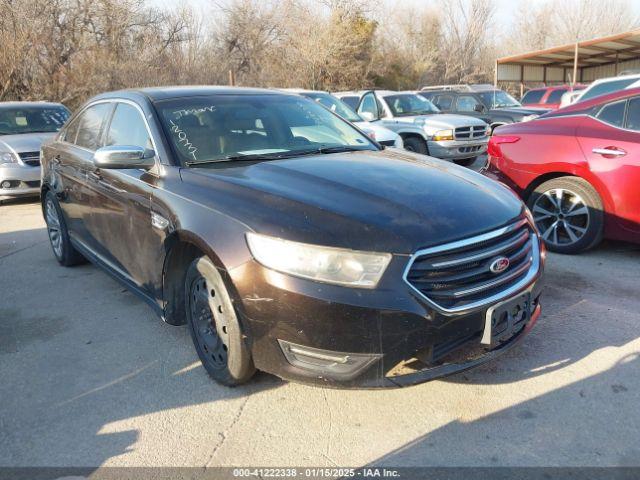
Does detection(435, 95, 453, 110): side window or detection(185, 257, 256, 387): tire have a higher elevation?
detection(435, 95, 453, 110): side window

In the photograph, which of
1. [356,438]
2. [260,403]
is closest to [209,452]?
[260,403]

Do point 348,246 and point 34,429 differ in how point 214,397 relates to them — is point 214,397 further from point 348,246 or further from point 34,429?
point 348,246

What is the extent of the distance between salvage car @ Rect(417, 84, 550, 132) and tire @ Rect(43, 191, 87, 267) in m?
9.45

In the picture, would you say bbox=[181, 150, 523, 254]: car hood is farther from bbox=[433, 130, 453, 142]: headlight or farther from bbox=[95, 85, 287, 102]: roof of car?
bbox=[433, 130, 453, 142]: headlight

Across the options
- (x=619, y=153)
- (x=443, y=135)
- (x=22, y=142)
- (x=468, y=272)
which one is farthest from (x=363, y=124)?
(x=468, y=272)

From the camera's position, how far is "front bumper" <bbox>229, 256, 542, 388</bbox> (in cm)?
252

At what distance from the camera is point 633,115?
194 inches

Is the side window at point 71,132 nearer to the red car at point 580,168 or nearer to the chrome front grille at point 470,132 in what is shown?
the red car at point 580,168

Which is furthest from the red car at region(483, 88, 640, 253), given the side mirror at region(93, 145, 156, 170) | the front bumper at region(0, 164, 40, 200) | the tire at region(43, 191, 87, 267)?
the front bumper at region(0, 164, 40, 200)

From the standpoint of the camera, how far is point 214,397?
3.11 metres

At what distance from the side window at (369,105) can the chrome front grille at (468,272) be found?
9.34m

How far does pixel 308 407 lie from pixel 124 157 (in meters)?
1.85

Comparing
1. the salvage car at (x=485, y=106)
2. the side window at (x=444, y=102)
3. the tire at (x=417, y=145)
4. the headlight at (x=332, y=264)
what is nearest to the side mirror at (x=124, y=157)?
the headlight at (x=332, y=264)

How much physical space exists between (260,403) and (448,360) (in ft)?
3.43
